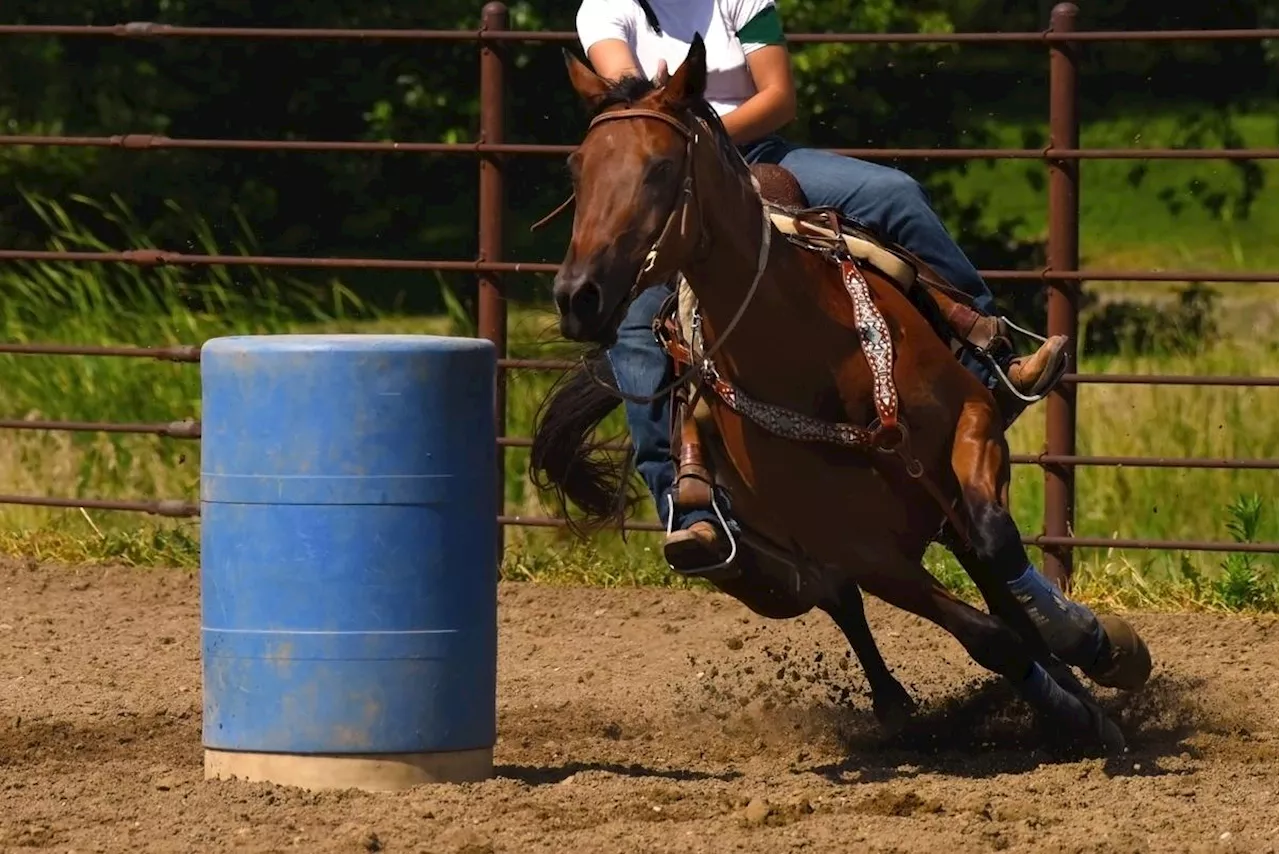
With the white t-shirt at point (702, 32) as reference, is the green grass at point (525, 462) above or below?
below

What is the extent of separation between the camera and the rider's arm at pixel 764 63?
5.36 meters

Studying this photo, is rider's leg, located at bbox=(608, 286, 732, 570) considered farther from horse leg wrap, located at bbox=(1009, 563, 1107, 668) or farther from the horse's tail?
horse leg wrap, located at bbox=(1009, 563, 1107, 668)

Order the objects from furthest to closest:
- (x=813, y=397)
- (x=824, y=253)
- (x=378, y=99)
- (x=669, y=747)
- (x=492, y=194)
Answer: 1. (x=378, y=99)
2. (x=492, y=194)
3. (x=669, y=747)
4. (x=824, y=253)
5. (x=813, y=397)

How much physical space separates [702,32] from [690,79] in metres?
0.81

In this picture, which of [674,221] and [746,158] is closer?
[674,221]

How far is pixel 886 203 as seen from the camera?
557 cm

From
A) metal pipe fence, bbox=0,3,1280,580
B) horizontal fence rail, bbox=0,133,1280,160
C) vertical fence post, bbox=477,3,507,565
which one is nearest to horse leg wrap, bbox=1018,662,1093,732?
metal pipe fence, bbox=0,3,1280,580

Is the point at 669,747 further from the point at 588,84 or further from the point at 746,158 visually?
the point at 588,84

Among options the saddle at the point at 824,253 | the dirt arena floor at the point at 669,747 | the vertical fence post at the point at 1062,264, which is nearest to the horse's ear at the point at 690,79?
the saddle at the point at 824,253

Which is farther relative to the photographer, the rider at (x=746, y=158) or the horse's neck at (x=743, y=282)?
the rider at (x=746, y=158)

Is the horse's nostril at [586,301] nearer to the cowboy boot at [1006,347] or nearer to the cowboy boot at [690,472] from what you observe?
the cowboy boot at [690,472]

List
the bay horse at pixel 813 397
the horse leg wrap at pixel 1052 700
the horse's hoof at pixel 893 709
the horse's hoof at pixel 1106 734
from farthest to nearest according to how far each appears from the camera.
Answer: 1. the horse's hoof at pixel 893 709
2. the horse's hoof at pixel 1106 734
3. the horse leg wrap at pixel 1052 700
4. the bay horse at pixel 813 397

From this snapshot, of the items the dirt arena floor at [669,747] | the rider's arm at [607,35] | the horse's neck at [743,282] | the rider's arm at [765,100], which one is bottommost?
the dirt arena floor at [669,747]

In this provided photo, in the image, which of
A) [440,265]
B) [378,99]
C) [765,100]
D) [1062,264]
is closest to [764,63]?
[765,100]
